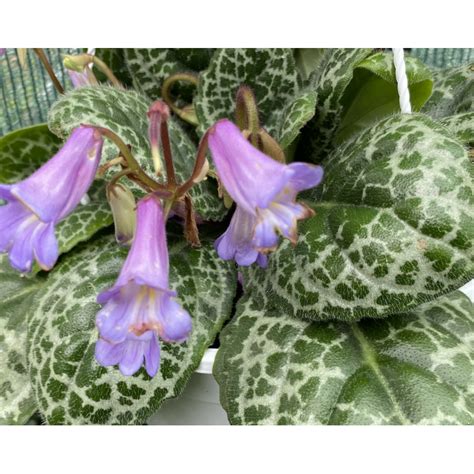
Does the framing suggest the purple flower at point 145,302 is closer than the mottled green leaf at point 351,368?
Yes

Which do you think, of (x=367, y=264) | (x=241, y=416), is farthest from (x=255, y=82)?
(x=241, y=416)

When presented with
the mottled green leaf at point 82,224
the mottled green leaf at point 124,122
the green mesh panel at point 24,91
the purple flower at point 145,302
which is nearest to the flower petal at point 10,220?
the purple flower at point 145,302

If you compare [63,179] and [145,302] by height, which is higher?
[63,179]

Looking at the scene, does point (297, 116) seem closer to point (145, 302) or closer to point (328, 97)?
point (328, 97)

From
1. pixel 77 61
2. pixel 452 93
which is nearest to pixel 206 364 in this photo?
pixel 77 61

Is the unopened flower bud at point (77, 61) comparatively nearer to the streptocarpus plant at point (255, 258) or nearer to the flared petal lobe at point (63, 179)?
the streptocarpus plant at point (255, 258)

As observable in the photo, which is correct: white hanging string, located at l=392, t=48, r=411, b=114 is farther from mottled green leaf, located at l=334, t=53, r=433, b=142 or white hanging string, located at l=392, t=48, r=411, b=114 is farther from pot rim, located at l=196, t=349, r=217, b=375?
pot rim, located at l=196, t=349, r=217, b=375

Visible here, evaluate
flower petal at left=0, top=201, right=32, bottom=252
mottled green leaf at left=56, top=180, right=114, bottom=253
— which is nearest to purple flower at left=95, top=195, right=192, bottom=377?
flower petal at left=0, top=201, right=32, bottom=252
